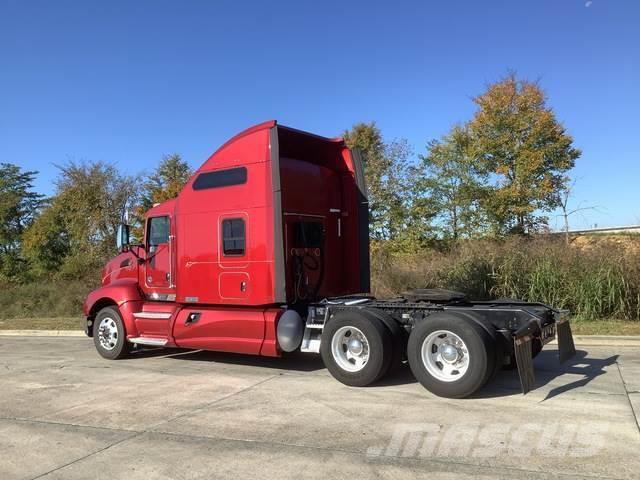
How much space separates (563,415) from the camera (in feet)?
18.3

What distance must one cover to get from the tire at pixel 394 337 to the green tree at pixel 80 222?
2426cm

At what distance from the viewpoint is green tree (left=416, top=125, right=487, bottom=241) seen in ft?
79.3

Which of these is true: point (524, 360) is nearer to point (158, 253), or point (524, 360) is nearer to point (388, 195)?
point (158, 253)

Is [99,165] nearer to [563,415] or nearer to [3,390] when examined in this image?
[3,390]

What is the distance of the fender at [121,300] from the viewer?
32.0 feet

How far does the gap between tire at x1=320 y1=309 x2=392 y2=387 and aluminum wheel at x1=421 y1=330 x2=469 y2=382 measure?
55cm

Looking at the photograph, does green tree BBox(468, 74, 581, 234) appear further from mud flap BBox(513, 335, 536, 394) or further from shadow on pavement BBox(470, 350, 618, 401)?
mud flap BBox(513, 335, 536, 394)

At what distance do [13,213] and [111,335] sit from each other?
34597mm

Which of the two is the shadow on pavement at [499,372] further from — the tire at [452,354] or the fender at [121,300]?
the fender at [121,300]

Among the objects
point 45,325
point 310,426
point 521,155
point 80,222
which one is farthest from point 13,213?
point 310,426

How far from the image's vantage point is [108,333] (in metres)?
10.0

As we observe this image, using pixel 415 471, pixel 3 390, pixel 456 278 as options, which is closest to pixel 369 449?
pixel 415 471

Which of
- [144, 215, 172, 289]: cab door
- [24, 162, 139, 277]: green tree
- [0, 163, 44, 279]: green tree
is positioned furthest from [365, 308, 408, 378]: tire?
[0, 163, 44, 279]: green tree

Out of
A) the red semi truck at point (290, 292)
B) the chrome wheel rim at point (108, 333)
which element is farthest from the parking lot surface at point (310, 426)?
the chrome wheel rim at point (108, 333)
